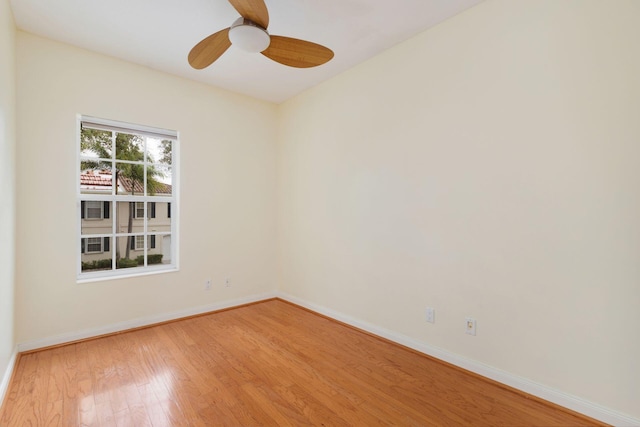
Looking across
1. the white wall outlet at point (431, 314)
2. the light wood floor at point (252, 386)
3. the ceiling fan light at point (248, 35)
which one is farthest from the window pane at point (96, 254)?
the white wall outlet at point (431, 314)

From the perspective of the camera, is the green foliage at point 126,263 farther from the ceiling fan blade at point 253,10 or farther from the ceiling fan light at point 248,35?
the ceiling fan blade at point 253,10

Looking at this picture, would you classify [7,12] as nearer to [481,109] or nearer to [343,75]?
[343,75]

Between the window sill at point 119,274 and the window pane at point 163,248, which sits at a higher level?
the window pane at point 163,248

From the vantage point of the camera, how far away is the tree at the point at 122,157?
304 cm

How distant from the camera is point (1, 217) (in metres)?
2.00

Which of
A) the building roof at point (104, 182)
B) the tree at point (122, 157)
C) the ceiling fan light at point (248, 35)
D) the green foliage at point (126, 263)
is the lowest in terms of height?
the green foliage at point (126, 263)

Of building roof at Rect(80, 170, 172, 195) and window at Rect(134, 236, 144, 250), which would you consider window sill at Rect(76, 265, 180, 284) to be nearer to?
window at Rect(134, 236, 144, 250)

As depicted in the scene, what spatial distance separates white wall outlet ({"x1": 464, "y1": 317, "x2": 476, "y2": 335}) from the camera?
7.55ft

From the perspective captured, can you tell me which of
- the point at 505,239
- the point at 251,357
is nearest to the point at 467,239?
the point at 505,239

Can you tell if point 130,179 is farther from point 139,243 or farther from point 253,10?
point 253,10

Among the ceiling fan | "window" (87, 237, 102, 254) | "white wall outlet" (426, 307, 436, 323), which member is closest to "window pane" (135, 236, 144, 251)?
"window" (87, 237, 102, 254)

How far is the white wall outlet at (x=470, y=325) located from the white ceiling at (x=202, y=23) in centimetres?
239

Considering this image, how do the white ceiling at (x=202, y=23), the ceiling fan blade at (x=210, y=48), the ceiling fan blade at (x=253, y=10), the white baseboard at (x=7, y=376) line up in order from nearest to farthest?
the ceiling fan blade at (x=253, y=10), the white baseboard at (x=7, y=376), the ceiling fan blade at (x=210, y=48), the white ceiling at (x=202, y=23)

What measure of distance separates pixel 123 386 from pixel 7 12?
279 cm
